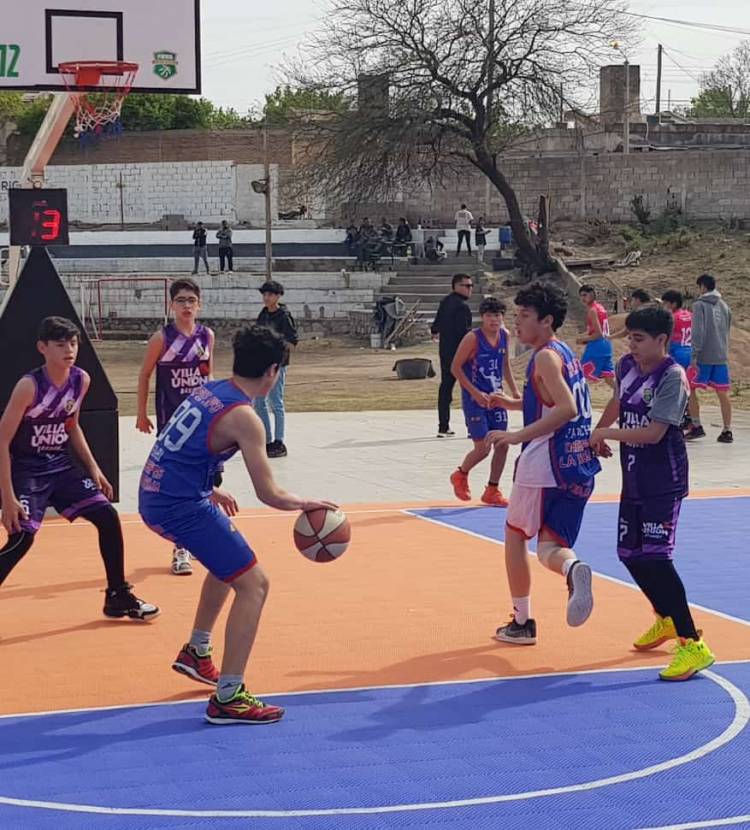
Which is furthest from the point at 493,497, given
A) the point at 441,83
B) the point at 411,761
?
the point at 441,83

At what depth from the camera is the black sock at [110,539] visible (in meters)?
8.19

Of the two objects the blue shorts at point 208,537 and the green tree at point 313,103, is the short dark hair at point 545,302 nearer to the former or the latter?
the blue shorts at point 208,537

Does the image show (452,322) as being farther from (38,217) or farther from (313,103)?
(313,103)

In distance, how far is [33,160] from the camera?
12930mm

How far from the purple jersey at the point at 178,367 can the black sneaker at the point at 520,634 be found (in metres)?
3.14

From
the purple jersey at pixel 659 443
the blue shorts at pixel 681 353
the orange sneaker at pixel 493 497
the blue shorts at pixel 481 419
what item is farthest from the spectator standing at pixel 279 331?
the purple jersey at pixel 659 443

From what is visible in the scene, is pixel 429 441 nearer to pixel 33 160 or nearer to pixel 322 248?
pixel 33 160

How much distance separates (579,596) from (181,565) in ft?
12.1

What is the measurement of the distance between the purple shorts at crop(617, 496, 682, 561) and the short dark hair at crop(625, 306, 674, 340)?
84 centimetres

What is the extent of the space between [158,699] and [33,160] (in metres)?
7.62

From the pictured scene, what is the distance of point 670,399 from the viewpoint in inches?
271

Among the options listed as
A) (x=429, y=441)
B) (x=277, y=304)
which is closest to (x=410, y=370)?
(x=429, y=441)

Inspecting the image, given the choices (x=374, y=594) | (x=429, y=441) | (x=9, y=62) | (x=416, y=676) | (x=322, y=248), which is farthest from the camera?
(x=322, y=248)

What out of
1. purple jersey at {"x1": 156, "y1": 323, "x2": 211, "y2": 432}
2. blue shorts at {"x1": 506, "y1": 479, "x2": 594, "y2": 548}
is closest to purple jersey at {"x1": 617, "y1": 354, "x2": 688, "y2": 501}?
blue shorts at {"x1": 506, "y1": 479, "x2": 594, "y2": 548}
